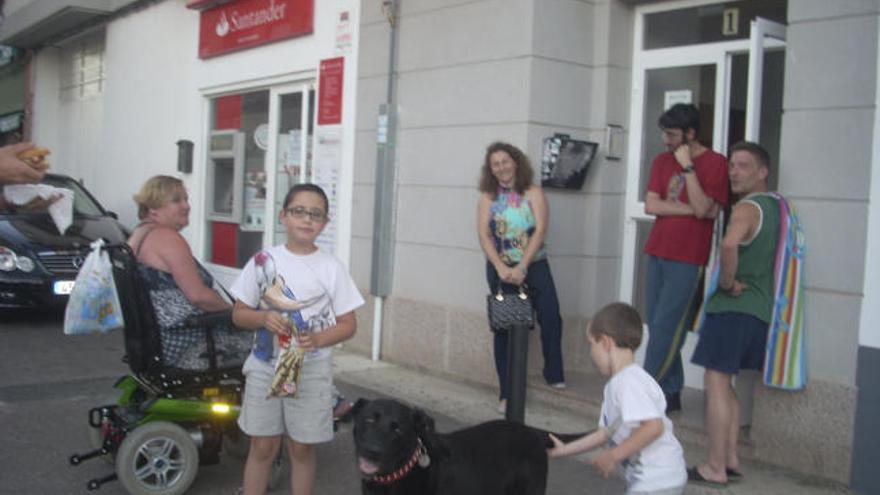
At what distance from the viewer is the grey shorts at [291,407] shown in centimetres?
384

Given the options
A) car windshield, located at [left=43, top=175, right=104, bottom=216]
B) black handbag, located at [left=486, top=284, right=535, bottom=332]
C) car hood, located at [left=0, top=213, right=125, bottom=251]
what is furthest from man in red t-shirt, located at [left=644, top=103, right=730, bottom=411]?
car windshield, located at [left=43, top=175, right=104, bottom=216]

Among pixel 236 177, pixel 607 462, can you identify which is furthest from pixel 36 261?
pixel 607 462

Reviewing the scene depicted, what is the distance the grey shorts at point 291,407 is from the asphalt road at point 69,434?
99 centimetres

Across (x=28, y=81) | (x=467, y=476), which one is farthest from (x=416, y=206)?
(x=28, y=81)

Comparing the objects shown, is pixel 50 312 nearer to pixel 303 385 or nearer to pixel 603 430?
pixel 303 385

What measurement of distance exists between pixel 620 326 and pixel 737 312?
69.4 inches

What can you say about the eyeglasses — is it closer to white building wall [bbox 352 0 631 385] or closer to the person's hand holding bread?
the person's hand holding bread

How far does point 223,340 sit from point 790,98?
3464 millimetres

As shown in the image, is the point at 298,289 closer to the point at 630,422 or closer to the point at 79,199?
the point at 630,422

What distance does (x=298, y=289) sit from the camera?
3.78 metres

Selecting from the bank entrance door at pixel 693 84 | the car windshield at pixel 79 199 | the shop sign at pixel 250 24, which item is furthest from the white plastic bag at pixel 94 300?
the car windshield at pixel 79 199

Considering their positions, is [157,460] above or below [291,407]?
below

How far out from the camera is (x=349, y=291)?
12.8 feet

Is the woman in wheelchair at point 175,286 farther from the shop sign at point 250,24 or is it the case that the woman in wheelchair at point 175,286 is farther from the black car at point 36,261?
the shop sign at point 250,24
